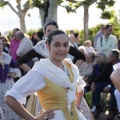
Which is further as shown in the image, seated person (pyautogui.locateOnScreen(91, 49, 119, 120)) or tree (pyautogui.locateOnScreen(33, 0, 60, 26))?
tree (pyautogui.locateOnScreen(33, 0, 60, 26))

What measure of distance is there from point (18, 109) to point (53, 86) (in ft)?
1.05

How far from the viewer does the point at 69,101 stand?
385cm

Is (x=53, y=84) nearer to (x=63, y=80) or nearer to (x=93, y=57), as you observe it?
(x=63, y=80)

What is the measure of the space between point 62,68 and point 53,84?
0.23 metres

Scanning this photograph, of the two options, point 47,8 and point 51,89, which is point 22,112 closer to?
point 51,89

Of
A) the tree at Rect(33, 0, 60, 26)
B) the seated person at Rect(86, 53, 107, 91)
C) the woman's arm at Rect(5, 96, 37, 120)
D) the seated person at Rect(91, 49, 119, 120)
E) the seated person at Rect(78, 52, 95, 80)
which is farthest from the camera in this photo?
the tree at Rect(33, 0, 60, 26)

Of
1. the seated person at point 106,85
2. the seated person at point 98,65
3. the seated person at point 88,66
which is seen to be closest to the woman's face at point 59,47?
the seated person at point 106,85

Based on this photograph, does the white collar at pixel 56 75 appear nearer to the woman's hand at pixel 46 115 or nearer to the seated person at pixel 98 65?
the woman's hand at pixel 46 115

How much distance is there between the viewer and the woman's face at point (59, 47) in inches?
150

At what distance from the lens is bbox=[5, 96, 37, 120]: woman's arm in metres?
3.66

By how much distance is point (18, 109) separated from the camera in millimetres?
3678

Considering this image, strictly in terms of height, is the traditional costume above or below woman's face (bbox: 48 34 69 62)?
below

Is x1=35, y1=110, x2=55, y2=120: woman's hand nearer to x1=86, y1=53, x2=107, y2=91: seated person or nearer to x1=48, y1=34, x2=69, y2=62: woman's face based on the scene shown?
x1=48, y1=34, x2=69, y2=62: woman's face

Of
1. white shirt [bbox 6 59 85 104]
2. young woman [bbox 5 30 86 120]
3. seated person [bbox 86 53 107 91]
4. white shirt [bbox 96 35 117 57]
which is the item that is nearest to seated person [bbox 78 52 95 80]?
seated person [bbox 86 53 107 91]
